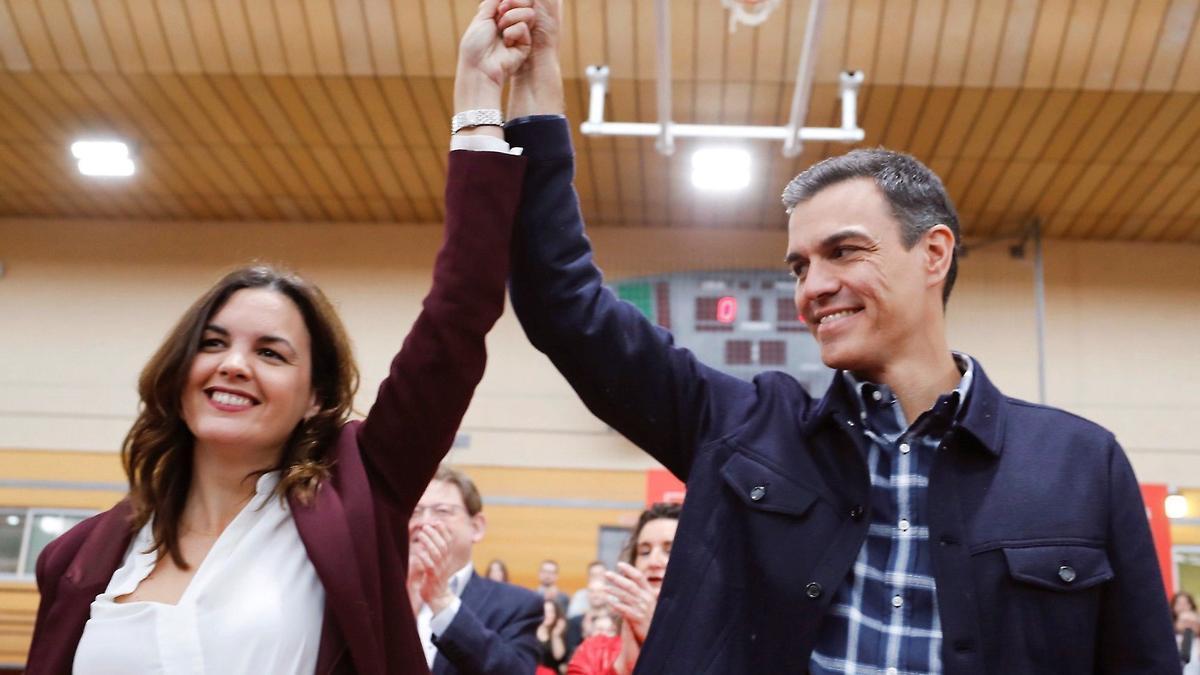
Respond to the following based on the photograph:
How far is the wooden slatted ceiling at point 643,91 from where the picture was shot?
6949 mm

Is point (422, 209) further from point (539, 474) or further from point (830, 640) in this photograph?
point (830, 640)

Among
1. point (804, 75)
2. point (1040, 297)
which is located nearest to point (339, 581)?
point (804, 75)

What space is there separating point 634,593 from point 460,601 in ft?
1.74

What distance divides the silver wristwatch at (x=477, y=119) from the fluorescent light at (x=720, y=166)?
6.76 meters

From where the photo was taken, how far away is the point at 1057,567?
1.47 metres

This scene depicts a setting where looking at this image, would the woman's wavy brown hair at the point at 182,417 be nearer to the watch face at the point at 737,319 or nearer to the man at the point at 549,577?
the watch face at the point at 737,319

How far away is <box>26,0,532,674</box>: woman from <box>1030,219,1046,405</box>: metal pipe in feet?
29.0

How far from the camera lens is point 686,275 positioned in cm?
985

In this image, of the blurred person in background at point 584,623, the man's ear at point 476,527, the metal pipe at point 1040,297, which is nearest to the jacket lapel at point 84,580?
the man's ear at point 476,527

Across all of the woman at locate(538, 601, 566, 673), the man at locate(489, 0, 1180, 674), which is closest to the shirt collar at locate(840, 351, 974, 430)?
the man at locate(489, 0, 1180, 674)

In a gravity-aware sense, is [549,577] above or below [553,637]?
above

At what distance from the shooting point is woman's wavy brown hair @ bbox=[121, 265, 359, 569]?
1.80 metres

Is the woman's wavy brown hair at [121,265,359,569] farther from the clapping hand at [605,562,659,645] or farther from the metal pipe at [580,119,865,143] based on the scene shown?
the metal pipe at [580,119,865,143]

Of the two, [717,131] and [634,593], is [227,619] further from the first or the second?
[717,131]
